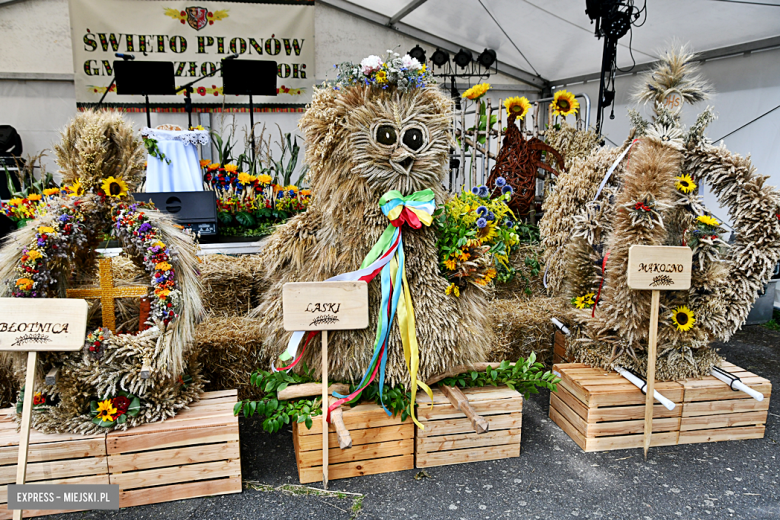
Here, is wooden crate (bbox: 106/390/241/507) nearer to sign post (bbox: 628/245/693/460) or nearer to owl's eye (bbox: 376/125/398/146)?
owl's eye (bbox: 376/125/398/146)

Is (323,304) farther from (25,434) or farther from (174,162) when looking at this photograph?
(174,162)

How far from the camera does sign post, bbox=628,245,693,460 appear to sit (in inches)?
81.4

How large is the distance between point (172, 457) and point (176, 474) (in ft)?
0.23

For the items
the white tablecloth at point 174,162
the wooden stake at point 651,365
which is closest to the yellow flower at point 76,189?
the white tablecloth at point 174,162

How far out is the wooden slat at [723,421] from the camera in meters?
2.29

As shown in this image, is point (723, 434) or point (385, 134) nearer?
point (385, 134)

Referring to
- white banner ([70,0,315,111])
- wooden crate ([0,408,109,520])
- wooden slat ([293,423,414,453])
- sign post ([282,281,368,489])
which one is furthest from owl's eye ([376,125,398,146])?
white banner ([70,0,315,111])

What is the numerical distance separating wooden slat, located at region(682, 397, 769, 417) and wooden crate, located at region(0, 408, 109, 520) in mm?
2458

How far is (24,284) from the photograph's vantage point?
5.66 ft

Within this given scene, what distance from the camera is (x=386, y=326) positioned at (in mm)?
1979

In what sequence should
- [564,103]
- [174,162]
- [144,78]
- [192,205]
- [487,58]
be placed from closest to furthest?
[192,205] → [174,162] → [564,103] → [144,78] → [487,58]

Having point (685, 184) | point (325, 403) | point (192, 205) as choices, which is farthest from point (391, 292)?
point (192, 205)

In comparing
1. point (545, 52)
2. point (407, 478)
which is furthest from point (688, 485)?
point (545, 52)

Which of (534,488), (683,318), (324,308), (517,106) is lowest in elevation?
(534,488)
